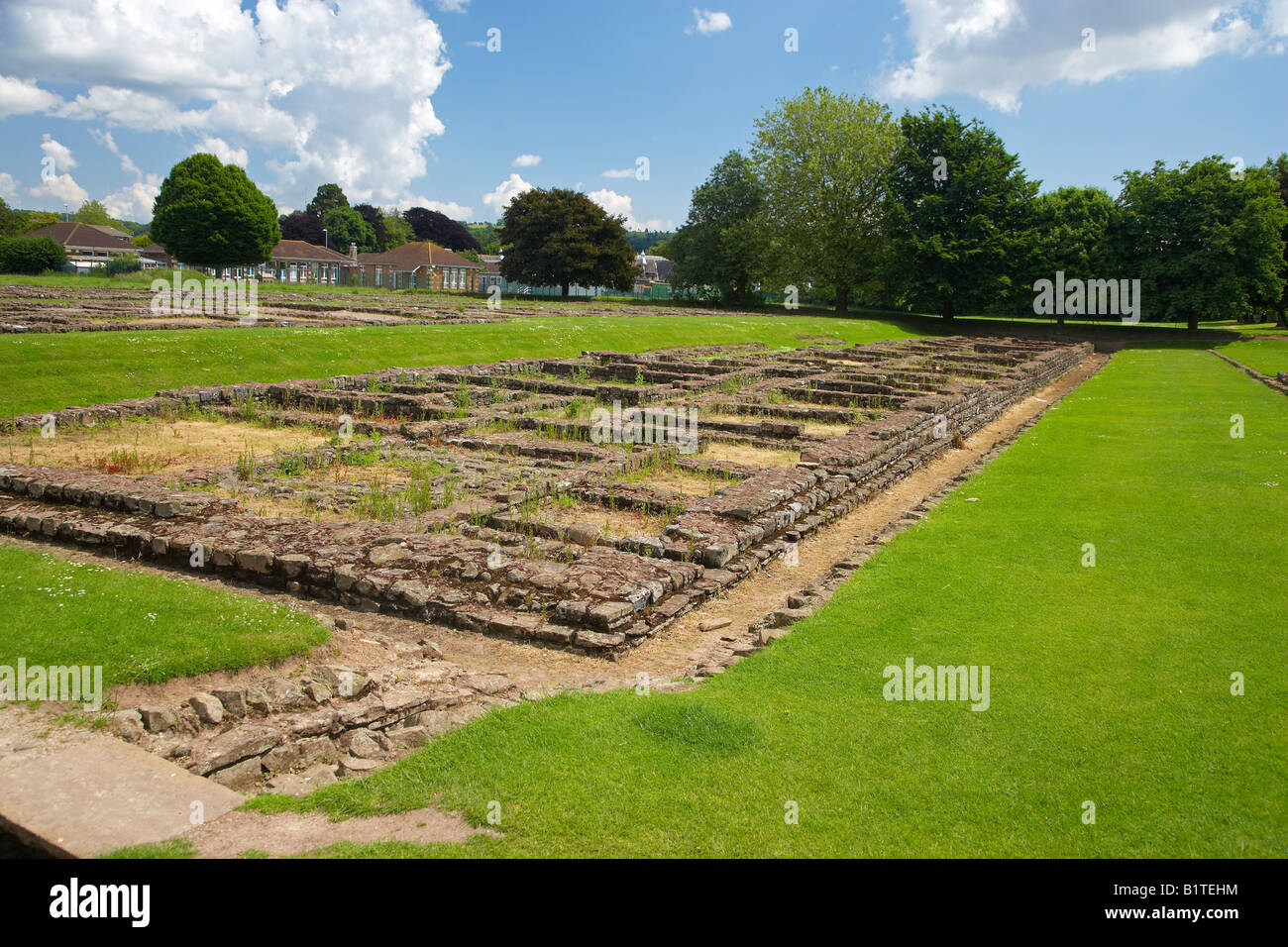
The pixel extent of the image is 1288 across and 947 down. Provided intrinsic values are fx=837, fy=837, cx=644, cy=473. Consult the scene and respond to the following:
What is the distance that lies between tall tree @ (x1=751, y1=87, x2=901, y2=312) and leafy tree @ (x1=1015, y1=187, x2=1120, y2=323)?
9025 mm

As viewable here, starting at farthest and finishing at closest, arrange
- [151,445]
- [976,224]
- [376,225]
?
[376,225] < [976,224] < [151,445]

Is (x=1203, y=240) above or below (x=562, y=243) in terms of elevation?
below

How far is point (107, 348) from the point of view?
57.6 feet

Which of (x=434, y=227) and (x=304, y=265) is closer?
(x=304, y=265)

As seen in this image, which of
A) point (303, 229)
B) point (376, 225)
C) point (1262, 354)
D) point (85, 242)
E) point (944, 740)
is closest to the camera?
point (944, 740)

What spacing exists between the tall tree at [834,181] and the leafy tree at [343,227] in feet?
221

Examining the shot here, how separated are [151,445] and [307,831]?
1075cm

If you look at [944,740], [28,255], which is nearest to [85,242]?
[28,255]

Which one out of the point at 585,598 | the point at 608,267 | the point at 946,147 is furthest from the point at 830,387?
the point at 608,267

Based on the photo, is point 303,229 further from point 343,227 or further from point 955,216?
point 955,216

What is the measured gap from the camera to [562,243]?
6247cm

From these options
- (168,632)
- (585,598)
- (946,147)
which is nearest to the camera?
(168,632)

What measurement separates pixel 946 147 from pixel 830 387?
118 ft

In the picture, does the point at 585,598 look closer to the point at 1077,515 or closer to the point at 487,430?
the point at 1077,515
